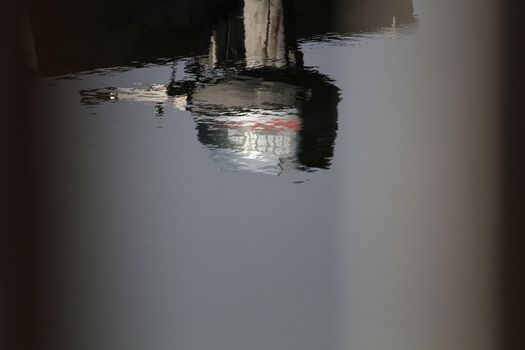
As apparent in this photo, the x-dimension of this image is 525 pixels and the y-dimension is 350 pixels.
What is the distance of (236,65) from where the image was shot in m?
0.81

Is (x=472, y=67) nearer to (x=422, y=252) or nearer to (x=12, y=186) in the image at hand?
(x=422, y=252)

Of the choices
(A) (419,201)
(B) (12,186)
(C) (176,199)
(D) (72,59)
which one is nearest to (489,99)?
(A) (419,201)

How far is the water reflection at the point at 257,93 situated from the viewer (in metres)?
0.80

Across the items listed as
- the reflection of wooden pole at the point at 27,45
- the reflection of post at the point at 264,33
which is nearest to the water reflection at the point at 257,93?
the reflection of post at the point at 264,33

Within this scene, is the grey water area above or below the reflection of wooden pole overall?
below

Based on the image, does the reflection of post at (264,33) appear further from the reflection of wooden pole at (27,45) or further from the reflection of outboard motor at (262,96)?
the reflection of wooden pole at (27,45)

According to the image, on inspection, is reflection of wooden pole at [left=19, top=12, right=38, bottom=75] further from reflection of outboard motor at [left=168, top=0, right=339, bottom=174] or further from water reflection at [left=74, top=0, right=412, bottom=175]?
reflection of outboard motor at [left=168, top=0, right=339, bottom=174]

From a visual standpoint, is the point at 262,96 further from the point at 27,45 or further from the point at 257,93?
the point at 27,45

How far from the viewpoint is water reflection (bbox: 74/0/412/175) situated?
80cm

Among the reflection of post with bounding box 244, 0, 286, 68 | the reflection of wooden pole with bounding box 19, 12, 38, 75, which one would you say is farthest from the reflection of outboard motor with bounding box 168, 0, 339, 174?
the reflection of wooden pole with bounding box 19, 12, 38, 75

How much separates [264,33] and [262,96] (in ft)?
0.35

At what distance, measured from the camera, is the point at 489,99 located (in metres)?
0.83

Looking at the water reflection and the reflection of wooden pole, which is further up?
the reflection of wooden pole

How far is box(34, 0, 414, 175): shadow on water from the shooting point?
2.64ft
